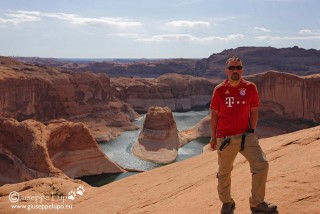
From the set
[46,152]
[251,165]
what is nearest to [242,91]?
[251,165]

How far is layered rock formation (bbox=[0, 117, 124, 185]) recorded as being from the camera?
21953 millimetres

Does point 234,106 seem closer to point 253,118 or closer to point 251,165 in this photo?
point 253,118

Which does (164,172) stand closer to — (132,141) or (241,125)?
(241,125)

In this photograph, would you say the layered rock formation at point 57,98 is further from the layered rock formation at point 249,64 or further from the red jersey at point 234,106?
the layered rock formation at point 249,64

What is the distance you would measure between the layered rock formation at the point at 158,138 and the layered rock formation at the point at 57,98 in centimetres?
802

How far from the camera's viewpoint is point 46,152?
22375 mm

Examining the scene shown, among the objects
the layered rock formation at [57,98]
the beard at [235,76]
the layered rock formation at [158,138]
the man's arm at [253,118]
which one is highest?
the beard at [235,76]

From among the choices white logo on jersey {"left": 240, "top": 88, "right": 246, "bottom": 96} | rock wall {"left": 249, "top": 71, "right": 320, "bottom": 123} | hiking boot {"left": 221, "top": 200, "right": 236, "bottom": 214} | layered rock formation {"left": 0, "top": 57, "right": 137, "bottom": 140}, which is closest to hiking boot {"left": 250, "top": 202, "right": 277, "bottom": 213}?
hiking boot {"left": 221, "top": 200, "right": 236, "bottom": 214}

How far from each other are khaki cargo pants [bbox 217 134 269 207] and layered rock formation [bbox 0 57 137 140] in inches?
1578

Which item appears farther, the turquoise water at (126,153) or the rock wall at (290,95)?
the rock wall at (290,95)

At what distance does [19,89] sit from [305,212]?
43.9 m

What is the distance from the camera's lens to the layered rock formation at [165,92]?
2862 inches

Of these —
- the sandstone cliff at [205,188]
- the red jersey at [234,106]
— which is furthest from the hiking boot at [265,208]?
the red jersey at [234,106]

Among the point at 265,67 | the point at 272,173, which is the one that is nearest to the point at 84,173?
the point at 272,173
